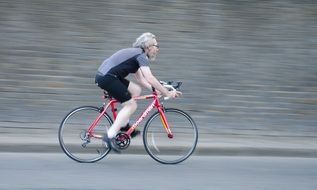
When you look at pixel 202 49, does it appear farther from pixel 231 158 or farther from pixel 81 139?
pixel 81 139

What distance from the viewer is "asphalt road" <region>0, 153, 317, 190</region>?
687 cm

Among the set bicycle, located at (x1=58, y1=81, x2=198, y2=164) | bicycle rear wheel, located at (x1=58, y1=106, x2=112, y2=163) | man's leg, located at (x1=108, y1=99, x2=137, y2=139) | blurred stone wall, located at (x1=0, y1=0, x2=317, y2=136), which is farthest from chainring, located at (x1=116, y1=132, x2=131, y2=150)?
blurred stone wall, located at (x1=0, y1=0, x2=317, y2=136)

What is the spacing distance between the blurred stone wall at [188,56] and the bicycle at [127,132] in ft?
6.01

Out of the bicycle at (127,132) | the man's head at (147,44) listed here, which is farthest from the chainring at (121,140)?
the man's head at (147,44)

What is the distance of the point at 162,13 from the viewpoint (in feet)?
37.4

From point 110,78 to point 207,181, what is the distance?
1843 mm

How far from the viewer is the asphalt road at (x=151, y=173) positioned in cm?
687

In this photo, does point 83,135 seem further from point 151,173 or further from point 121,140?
point 151,173

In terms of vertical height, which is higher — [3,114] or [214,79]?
[214,79]

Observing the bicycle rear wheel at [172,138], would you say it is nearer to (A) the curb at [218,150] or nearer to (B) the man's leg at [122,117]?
(B) the man's leg at [122,117]

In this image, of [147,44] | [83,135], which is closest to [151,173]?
[83,135]

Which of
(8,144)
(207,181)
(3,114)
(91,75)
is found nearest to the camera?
(207,181)

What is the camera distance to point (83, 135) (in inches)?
321

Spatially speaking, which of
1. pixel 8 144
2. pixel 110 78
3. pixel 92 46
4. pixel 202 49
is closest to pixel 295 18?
pixel 202 49
